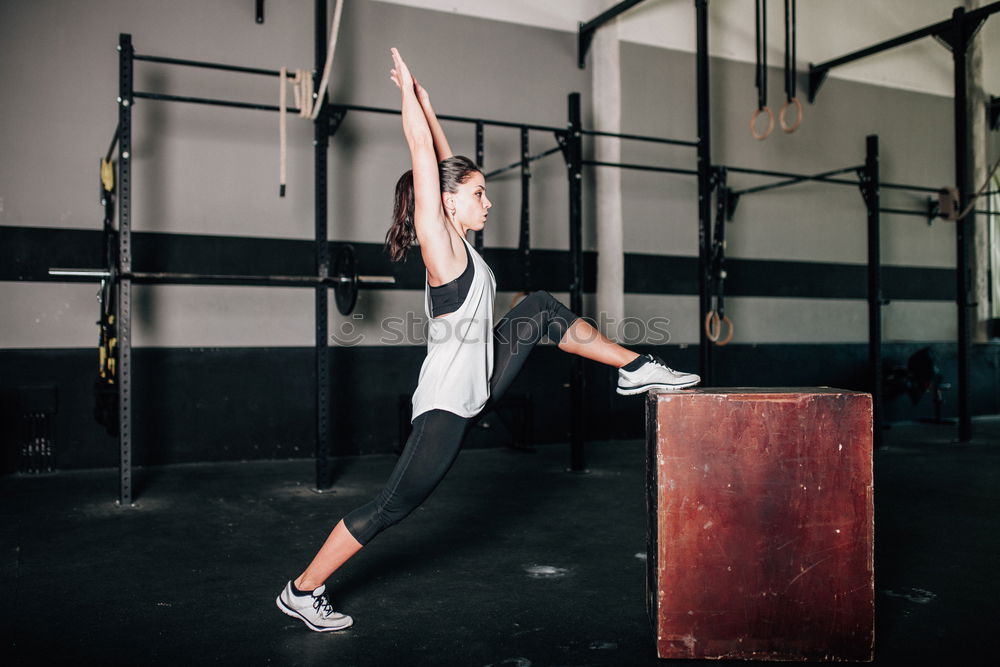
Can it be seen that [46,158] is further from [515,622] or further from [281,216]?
[515,622]

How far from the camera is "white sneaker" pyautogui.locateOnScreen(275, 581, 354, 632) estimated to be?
2.18 m

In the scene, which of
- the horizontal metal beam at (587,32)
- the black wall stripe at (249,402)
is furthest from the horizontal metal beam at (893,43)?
the black wall stripe at (249,402)

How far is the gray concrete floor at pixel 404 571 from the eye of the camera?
2070 millimetres

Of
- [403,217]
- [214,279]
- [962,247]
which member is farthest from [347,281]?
[962,247]

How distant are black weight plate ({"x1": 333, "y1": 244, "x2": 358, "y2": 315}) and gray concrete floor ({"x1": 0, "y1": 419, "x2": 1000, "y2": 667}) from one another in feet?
3.33

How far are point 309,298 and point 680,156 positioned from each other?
3333 mm

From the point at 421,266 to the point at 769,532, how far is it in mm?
4106

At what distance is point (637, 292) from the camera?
643cm

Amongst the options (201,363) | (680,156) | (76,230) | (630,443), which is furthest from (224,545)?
(680,156)

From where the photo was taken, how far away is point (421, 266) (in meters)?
5.75

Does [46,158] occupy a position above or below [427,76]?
below

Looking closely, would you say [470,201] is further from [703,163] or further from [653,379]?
[703,163]

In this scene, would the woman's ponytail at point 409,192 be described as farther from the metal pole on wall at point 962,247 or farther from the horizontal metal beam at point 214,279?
the metal pole on wall at point 962,247

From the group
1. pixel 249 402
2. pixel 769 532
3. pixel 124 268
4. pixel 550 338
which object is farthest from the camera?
pixel 249 402
